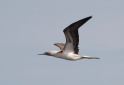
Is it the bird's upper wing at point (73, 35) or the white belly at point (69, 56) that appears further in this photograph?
the white belly at point (69, 56)

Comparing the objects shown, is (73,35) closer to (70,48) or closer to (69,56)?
(70,48)

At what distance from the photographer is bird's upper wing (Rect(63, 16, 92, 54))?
3626 centimetres

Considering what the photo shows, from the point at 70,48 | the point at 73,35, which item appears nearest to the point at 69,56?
the point at 70,48

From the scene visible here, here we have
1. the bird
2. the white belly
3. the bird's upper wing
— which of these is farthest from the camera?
the white belly

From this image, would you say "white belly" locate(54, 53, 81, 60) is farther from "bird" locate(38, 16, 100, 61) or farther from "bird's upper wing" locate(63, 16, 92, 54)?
"bird's upper wing" locate(63, 16, 92, 54)

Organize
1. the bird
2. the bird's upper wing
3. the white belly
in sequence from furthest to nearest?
the white belly
the bird
the bird's upper wing

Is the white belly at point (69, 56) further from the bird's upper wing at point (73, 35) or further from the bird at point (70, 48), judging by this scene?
the bird's upper wing at point (73, 35)

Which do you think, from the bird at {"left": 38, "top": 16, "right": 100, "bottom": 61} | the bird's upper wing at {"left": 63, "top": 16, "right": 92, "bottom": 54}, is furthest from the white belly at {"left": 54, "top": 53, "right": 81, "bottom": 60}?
the bird's upper wing at {"left": 63, "top": 16, "right": 92, "bottom": 54}

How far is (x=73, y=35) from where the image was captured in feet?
124

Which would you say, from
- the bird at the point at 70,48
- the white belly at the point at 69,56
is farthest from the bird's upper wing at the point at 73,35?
the white belly at the point at 69,56

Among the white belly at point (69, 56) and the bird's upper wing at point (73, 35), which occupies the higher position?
the bird's upper wing at point (73, 35)

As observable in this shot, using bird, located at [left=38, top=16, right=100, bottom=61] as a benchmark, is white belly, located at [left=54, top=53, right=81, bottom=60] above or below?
below

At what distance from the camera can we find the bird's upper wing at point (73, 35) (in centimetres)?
3626

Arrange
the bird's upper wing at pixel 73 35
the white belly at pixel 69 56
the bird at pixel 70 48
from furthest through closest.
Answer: the white belly at pixel 69 56
the bird at pixel 70 48
the bird's upper wing at pixel 73 35
